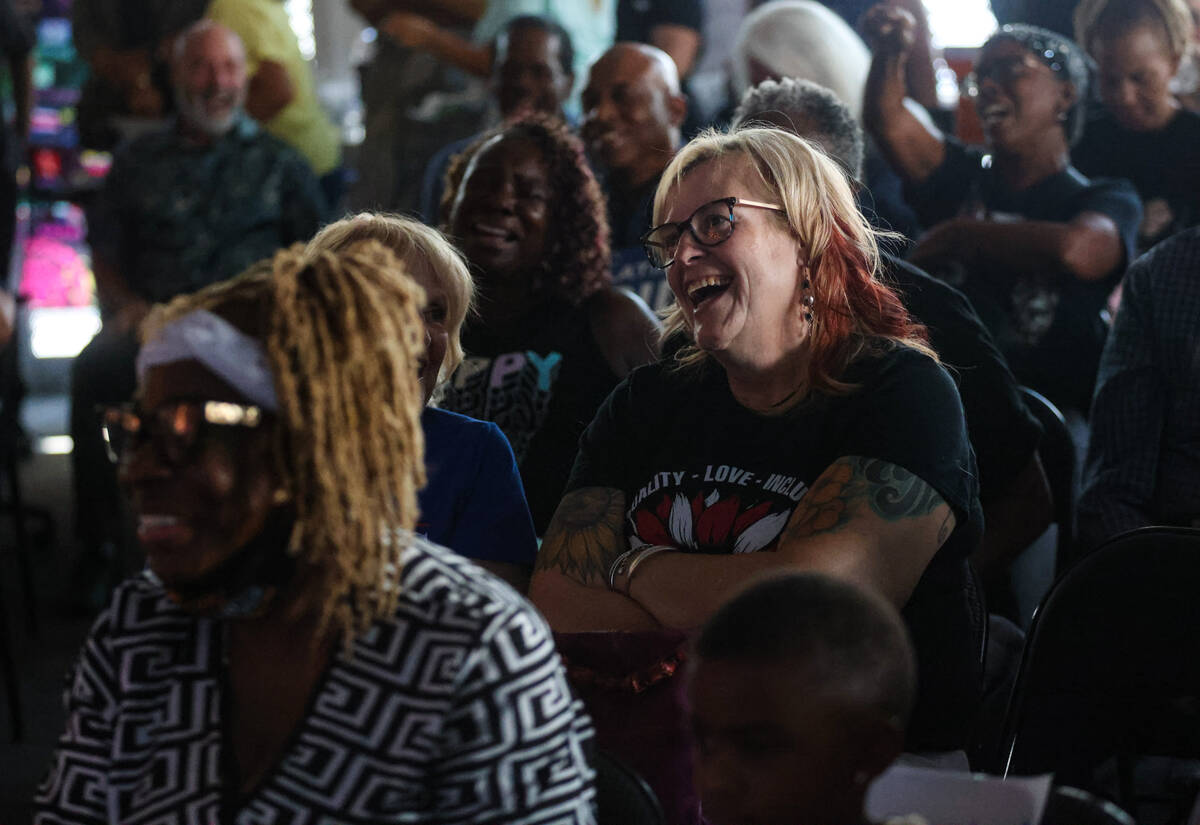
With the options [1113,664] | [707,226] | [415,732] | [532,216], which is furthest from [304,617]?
[532,216]

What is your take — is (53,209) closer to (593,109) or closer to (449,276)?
(593,109)

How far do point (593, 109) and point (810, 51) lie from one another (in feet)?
2.38

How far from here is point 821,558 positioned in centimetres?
190

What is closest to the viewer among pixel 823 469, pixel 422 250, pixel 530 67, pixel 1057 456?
pixel 823 469

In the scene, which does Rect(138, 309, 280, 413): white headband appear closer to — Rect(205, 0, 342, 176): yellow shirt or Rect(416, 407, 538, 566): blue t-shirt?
Rect(416, 407, 538, 566): blue t-shirt

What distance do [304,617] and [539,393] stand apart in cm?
159

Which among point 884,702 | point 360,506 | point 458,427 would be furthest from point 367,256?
point 458,427

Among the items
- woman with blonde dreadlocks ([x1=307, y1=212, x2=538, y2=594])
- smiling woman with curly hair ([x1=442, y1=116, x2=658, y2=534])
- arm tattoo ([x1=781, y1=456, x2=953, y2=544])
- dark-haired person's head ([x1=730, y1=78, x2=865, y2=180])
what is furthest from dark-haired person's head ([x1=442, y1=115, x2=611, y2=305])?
arm tattoo ([x1=781, y1=456, x2=953, y2=544])

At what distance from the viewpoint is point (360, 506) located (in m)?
1.33

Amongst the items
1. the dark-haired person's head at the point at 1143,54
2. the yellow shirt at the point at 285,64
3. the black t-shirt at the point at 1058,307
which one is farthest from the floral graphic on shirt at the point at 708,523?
the yellow shirt at the point at 285,64

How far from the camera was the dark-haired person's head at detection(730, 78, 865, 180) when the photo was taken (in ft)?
10.2

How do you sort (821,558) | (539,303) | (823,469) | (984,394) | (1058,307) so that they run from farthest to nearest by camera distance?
(1058,307) → (539,303) → (984,394) → (823,469) → (821,558)

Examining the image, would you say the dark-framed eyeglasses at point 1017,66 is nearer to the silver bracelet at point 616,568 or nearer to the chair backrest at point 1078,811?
the silver bracelet at point 616,568

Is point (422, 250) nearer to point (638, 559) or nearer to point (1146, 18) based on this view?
point (638, 559)
